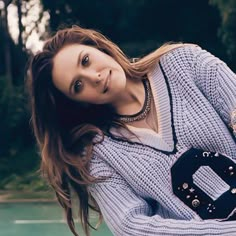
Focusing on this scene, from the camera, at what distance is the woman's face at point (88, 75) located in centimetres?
155

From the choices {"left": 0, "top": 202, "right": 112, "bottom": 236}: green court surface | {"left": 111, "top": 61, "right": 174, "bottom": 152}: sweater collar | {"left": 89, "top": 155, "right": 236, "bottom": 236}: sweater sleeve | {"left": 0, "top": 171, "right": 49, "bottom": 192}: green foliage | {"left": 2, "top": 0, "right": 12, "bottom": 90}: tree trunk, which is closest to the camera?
{"left": 89, "top": 155, "right": 236, "bottom": 236}: sweater sleeve

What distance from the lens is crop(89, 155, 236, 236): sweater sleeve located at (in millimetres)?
1415

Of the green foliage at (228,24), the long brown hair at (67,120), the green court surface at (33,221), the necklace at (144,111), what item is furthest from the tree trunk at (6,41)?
the necklace at (144,111)

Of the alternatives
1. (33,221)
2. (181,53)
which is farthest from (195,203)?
(33,221)

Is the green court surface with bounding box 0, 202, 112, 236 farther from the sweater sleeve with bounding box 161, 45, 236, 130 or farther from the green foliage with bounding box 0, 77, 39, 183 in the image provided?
the sweater sleeve with bounding box 161, 45, 236, 130

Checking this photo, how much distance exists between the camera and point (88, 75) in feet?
5.13

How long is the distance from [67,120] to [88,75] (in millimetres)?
129

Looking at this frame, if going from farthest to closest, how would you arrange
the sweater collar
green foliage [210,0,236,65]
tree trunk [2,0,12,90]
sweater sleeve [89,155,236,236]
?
tree trunk [2,0,12,90], green foliage [210,0,236,65], the sweater collar, sweater sleeve [89,155,236,236]

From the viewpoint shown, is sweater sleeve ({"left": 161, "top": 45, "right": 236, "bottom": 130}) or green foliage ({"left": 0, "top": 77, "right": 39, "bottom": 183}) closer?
sweater sleeve ({"left": 161, "top": 45, "right": 236, "bottom": 130})

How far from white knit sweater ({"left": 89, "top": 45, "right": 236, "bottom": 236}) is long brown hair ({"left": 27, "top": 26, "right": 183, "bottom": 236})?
0.11 feet

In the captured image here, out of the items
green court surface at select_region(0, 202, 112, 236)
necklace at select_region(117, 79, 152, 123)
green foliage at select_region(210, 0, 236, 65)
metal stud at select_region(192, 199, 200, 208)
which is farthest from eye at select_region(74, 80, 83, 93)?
green foliage at select_region(210, 0, 236, 65)

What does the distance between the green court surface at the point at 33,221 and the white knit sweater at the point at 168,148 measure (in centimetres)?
401

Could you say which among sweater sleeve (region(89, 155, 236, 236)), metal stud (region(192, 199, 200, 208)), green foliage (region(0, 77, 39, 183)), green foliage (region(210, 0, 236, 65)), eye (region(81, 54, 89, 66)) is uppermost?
eye (region(81, 54, 89, 66))

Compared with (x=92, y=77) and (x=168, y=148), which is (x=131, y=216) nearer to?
(x=168, y=148)
